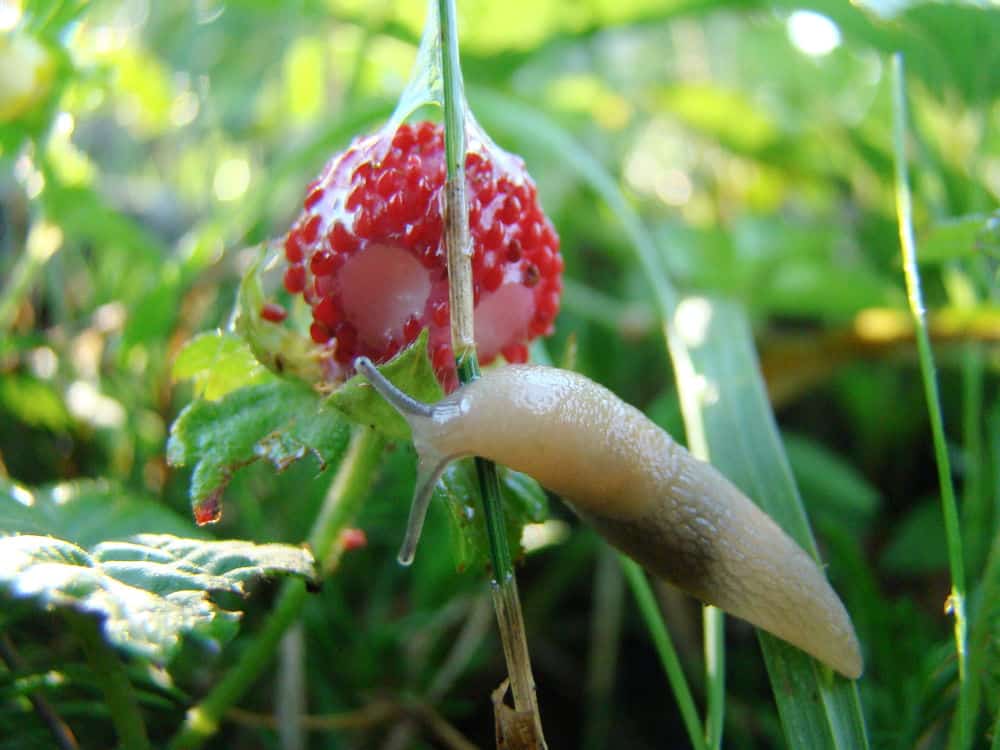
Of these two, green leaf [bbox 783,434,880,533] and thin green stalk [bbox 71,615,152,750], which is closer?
thin green stalk [bbox 71,615,152,750]

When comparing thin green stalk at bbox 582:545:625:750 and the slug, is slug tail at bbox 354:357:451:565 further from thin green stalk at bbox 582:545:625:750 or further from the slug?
thin green stalk at bbox 582:545:625:750

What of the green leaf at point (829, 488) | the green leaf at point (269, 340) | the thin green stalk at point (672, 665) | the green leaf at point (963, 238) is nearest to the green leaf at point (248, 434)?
the green leaf at point (269, 340)

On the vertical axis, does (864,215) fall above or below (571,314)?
above

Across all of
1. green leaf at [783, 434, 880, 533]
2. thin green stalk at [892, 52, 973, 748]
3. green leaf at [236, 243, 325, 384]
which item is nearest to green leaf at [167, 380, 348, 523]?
green leaf at [236, 243, 325, 384]

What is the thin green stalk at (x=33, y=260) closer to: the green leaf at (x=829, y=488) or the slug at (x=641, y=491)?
the slug at (x=641, y=491)

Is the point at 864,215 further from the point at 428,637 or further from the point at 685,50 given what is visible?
the point at 428,637

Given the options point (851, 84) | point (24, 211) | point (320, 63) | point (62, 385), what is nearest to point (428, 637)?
point (62, 385)

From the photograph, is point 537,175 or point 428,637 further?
point 537,175
